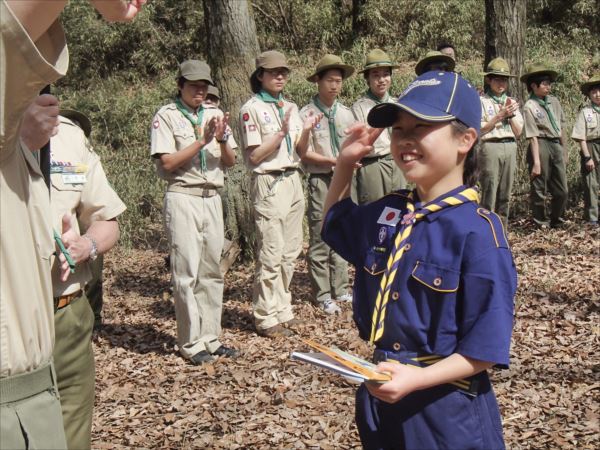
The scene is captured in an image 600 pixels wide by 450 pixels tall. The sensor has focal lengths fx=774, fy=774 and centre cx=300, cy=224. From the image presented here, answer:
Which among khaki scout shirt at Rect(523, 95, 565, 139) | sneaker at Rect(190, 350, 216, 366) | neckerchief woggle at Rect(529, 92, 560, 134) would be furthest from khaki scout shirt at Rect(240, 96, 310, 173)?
neckerchief woggle at Rect(529, 92, 560, 134)

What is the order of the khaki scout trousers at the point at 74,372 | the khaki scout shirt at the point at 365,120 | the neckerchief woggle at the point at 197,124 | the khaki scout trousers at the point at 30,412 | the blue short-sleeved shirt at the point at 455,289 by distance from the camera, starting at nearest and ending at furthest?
the khaki scout trousers at the point at 30,412, the blue short-sleeved shirt at the point at 455,289, the khaki scout trousers at the point at 74,372, the neckerchief woggle at the point at 197,124, the khaki scout shirt at the point at 365,120

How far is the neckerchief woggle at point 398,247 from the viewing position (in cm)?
262

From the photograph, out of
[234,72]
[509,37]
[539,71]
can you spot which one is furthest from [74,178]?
[509,37]

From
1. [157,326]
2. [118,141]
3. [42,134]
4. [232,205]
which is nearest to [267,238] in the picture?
[157,326]

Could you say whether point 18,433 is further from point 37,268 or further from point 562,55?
point 562,55

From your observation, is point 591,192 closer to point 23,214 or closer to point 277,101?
point 277,101

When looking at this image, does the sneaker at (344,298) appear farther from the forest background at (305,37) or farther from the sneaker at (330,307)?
the forest background at (305,37)

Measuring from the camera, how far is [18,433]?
80.6 inches

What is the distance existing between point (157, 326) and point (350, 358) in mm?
5583

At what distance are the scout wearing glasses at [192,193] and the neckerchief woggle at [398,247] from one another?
381cm

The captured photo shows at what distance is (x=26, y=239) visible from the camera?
2.06 meters

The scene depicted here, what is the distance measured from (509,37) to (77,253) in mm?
10042

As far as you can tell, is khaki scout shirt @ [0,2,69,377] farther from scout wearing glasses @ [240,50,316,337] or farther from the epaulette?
scout wearing glasses @ [240,50,316,337]

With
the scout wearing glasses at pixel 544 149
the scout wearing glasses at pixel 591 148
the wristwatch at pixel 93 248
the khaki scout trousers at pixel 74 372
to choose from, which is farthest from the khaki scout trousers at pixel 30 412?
the scout wearing glasses at pixel 591 148
